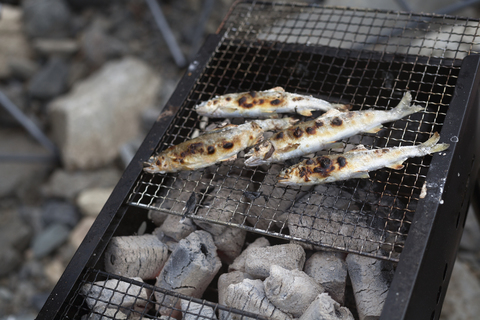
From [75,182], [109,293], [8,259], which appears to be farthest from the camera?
[75,182]

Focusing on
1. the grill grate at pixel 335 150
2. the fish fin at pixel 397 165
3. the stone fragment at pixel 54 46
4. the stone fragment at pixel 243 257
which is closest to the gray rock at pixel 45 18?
the stone fragment at pixel 54 46

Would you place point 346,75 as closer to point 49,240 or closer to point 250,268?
point 250,268

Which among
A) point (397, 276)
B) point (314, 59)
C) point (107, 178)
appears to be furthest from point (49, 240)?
point (397, 276)

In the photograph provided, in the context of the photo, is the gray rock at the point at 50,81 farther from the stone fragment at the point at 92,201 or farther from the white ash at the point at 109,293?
the white ash at the point at 109,293

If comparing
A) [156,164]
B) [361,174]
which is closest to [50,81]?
[156,164]

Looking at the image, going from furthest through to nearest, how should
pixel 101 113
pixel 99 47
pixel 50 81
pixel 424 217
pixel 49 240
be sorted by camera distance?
pixel 99 47
pixel 50 81
pixel 101 113
pixel 49 240
pixel 424 217

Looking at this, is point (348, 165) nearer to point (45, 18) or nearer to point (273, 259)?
point (273, 259)
